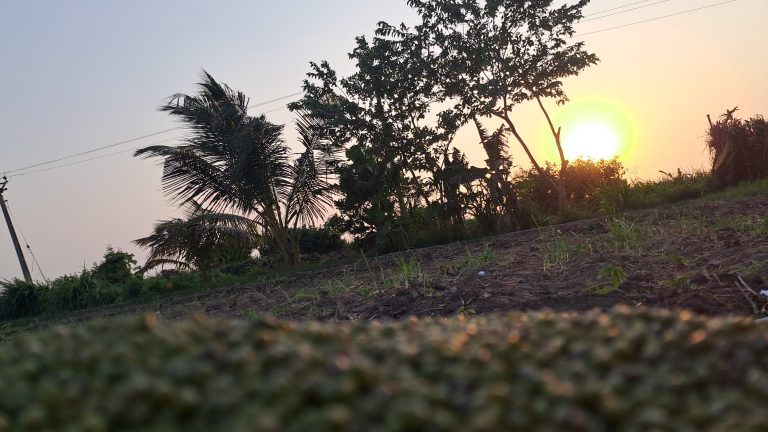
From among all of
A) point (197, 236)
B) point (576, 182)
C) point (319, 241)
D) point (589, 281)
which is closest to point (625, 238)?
point (589, 281)

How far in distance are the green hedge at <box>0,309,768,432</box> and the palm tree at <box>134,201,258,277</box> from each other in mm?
16725

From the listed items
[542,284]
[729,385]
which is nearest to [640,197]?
[542,284]

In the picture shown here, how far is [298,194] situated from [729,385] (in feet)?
61.6

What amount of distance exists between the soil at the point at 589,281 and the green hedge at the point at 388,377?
343 cm

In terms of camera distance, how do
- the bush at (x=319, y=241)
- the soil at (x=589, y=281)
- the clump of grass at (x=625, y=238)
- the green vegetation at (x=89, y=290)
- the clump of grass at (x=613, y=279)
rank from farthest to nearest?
the bush at (x=319, y=241) < the green vegetation at (x=89, y=290) < the clump of grass at (x=625, y=238) < the clump of grass at (x=613, y=279) < the soil at (x=589, y=281)

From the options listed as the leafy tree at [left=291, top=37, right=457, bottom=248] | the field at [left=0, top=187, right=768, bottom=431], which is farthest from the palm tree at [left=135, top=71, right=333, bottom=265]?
the field at [left=0, top=187, right=768, bottom=431]

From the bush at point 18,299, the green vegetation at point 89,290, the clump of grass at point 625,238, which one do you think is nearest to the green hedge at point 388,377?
the clump of grass at point 625,238

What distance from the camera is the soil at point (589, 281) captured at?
206 inches

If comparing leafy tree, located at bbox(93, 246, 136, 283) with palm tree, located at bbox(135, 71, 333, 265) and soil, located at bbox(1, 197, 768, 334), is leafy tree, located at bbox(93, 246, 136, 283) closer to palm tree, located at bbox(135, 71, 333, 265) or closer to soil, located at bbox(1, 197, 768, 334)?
palm tree, located at bbox(135, 71, 333, 265)

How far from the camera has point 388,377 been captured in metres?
1.04

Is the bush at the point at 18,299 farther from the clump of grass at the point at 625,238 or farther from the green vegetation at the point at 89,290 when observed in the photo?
the clump of grass at the point at 625,238

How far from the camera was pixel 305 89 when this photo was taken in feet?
70.3

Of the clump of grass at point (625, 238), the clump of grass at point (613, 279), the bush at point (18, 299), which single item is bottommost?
the clump of grass at point (613, 279)

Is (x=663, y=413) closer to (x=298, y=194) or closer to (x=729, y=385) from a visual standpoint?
(x=729, y=385)
